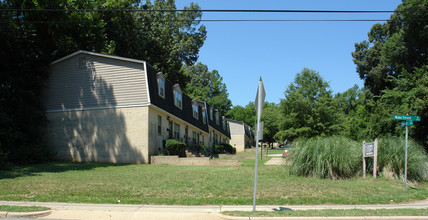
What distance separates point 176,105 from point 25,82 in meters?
10.8

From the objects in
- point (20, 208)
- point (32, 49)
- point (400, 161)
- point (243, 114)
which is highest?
point (32, 49)

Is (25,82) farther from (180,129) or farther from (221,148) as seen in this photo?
(221,148)

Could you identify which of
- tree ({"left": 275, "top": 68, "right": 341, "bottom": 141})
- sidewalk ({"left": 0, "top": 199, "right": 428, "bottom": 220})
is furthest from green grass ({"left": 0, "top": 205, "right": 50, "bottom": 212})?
tree ({"left": 275, "top": 68, "right": 341, "bottom": 141})

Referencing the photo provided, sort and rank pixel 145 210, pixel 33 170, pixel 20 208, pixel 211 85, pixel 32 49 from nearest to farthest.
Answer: pixel 20 208, pixel 145 210, pixel 33 170, pixel 32 49, pixel 211 85

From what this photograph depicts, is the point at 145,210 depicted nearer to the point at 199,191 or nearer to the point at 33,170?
the point at 199,191

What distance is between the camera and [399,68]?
31969 mm

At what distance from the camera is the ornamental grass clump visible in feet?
41.5

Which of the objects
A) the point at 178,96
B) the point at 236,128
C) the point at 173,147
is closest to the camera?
the point at 173,147

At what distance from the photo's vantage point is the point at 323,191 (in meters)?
9.92

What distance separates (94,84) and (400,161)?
17.8 m

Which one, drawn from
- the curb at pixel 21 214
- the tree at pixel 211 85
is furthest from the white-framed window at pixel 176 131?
the tree at pixel 211 85

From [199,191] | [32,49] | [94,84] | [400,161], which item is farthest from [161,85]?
[400,161]

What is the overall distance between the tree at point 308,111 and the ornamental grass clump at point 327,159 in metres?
18.0

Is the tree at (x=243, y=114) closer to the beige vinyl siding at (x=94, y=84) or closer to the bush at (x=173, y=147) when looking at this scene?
the bush at (x=173, y=147)
